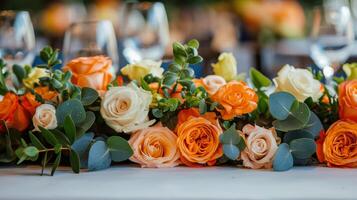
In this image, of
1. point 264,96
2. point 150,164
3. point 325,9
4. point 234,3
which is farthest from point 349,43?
point 234,3

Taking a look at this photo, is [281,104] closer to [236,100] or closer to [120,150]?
[236,100]

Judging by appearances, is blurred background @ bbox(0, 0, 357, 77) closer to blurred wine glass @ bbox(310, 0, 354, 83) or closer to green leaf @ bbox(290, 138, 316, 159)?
blurred wine glass @ bbox(310, 0, 354, 83)

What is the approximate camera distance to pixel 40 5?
13.9ft

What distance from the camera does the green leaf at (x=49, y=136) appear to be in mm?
737

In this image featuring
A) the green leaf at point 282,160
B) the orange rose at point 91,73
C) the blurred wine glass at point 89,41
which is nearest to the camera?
the green leaf at point 282,160

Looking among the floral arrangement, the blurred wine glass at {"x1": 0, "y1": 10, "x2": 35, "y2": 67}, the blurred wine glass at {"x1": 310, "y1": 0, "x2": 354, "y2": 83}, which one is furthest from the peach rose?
the blurred wine glass at {"x1": 0, "y1": 10, "x2": 35, "y2": 67}

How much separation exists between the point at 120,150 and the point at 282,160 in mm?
164

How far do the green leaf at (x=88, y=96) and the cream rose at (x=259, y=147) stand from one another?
6.4 inches

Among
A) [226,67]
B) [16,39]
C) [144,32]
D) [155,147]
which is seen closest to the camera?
[155,147]

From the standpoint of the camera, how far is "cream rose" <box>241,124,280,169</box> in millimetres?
736

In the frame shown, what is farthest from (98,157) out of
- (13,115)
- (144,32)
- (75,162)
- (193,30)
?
(193,30)

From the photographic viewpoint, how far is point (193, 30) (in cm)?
397

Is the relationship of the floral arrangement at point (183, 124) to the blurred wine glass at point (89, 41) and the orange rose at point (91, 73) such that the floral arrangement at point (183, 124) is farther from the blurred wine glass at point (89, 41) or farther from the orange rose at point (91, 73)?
Answer: the blurred wine glass at point (89, 41)

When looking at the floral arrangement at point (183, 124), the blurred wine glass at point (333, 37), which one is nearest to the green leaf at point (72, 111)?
the floral arrangement at point (183, 124)
